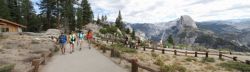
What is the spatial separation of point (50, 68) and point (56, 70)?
862 millimetres

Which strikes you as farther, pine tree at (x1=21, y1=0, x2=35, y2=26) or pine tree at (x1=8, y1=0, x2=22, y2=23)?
pine tree at (x1=21, y1=0, x2=35, y2=26)

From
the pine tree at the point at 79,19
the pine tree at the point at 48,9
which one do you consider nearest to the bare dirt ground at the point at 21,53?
the pine tree at the point at 48,9

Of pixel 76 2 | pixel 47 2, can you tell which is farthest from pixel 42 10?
pixel 76 2

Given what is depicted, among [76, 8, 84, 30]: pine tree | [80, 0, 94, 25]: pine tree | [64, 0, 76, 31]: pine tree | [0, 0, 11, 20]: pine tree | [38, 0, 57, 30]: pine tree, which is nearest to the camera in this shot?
[0, 0, 11, 20]: pine tree

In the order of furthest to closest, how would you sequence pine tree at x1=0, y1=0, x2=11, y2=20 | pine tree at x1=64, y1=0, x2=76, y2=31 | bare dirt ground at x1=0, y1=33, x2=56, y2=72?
1. pine tree at x1=64, y1=0, x2=76, y2=31
2. pine tree at x1=0, y1=0, x2=11, y2=20
3. bare dirt ground at x1=0, y1=33, x2=56, y2=72

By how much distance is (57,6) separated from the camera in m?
88.1

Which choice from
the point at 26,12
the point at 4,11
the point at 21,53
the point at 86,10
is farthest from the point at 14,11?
the point at 21,53

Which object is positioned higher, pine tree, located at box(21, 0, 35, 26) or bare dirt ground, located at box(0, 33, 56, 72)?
pine tree, located at box(21, 0, 35, 26)

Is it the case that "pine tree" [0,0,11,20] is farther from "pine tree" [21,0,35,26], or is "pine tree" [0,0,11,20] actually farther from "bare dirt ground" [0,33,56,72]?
"bare dirt ground" [0,33,56,72]

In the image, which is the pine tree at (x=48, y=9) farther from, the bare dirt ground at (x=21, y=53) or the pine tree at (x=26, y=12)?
the bare dirt ground at (x=21, y=53)

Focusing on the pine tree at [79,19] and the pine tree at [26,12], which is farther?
the pine tree at [79,19]

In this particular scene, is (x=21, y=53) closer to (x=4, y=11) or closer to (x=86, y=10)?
(x=4, y=11)

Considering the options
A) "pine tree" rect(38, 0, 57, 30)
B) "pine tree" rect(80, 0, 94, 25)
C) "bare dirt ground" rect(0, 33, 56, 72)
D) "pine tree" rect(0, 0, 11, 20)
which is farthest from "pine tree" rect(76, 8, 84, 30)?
"bare dirt ground" rect(0, 33, 56, 72)

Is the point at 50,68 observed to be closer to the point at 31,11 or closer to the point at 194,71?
the point at 194,71
